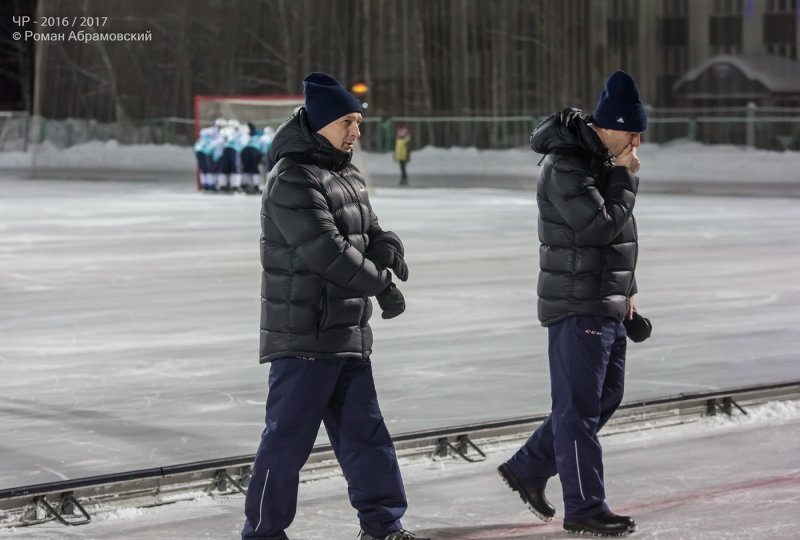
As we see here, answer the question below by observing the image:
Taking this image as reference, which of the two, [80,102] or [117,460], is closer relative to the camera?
[117,460]

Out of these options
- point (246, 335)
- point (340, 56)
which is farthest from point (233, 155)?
point (340, 56)

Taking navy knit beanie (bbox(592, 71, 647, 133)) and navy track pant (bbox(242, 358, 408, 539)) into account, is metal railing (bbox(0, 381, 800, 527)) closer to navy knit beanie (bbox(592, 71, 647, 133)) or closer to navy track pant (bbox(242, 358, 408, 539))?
navy track pant (bbox(242, 358, 408, 539))

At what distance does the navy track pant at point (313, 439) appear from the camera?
4.56 m

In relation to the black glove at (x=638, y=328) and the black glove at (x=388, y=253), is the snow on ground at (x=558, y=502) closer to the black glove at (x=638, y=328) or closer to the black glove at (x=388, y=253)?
the black glove at (x=638, y=328)

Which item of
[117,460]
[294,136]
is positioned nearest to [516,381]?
[117,460]

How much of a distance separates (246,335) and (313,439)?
5.77 m

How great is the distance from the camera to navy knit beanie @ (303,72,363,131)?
4.54 m

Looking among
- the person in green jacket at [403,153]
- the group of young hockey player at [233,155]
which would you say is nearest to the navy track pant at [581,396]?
the group of young hockey player at [233,155]

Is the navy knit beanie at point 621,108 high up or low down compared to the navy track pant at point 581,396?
up

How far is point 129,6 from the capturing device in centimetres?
5806

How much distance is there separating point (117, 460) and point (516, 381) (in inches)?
107

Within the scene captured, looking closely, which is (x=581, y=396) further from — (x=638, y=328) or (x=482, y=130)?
(x=482, y=130)

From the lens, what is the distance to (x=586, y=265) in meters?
5.02

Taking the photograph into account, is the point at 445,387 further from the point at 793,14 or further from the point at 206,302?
the point at 793,14
